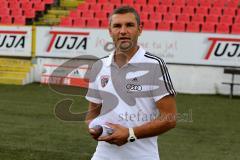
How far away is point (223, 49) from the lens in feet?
53.1

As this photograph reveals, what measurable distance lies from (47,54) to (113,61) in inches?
566

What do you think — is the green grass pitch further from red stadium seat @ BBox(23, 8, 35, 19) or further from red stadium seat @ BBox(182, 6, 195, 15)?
red stadium seat @ BBox(23, 8, 35, 19)

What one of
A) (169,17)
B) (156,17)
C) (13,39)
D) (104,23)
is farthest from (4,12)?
(169,17)

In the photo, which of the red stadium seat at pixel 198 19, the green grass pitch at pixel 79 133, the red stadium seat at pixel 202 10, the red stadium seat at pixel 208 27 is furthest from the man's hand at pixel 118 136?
the red stadium seat at pixel 202 10

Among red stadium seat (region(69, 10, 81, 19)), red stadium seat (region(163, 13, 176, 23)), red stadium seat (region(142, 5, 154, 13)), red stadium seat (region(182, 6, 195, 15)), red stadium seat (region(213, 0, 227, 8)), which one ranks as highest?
red stadium seat (region(213, 0, 227, 8))

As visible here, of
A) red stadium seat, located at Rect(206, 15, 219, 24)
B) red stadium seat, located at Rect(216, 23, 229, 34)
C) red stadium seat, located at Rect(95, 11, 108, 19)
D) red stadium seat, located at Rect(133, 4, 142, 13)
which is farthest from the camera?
red stadium seat, located at Rect(133, 4, 142, 13)

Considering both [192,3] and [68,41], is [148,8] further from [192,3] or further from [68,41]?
[68,41]

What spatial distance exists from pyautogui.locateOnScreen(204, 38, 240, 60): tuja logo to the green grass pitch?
2.05 m

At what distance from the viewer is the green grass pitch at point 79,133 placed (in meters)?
8.42

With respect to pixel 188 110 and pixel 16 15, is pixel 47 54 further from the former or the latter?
pixel 188 110

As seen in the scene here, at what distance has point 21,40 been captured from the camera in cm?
1788

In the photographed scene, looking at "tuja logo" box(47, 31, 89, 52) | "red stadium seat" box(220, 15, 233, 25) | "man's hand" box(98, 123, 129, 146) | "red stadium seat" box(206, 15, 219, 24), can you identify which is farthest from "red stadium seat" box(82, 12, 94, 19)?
"man's hand" box(98, 123, 129, 146)

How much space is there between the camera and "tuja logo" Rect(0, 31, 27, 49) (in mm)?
17875

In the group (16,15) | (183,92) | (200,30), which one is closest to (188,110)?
(183,92)
